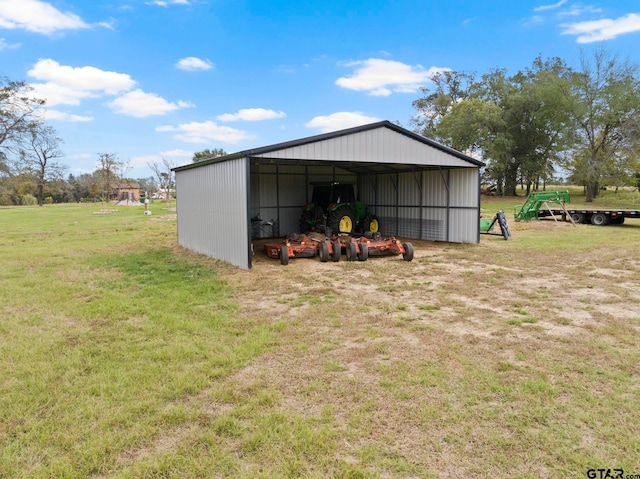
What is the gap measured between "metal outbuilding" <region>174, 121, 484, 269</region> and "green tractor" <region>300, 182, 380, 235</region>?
3.41 ft

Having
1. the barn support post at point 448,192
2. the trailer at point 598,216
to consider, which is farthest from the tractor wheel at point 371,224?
the trailer at point 598,216

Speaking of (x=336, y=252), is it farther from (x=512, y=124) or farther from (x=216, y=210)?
(x=512, y=124)

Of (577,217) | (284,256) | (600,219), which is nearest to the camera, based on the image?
(284,256)

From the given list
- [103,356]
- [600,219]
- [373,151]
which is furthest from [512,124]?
[103,356]

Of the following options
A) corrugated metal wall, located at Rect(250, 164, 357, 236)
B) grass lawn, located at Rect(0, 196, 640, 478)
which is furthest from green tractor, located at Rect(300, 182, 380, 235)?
grass lawn, located at Rect(0, 196, 640, 478)

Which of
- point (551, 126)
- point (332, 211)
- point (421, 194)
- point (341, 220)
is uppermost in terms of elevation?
point (551, 126)

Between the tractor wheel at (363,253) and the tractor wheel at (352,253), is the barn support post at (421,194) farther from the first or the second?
the tractor wheel at (352,253)

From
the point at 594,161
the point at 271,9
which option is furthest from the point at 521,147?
the point at 271,9

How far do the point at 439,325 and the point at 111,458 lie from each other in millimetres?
3769

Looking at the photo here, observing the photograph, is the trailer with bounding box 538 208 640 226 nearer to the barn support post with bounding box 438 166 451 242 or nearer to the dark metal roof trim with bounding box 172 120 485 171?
the barn support post with bounding box 438 166 451 242

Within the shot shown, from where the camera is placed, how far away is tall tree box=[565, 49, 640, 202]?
28.4 m

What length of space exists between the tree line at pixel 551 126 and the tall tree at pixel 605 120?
0.06 meters

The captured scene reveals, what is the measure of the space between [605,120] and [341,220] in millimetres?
27159

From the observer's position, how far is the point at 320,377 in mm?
3602
